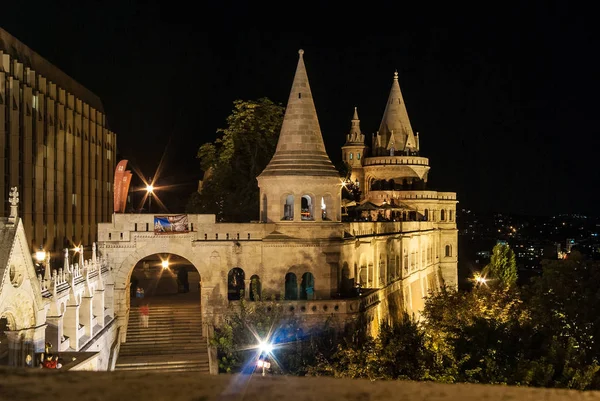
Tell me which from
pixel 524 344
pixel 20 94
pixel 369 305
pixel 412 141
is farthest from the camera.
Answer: pixel 412 141

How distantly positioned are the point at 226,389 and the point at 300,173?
3211 cm

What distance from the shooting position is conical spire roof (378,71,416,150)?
3041 inches

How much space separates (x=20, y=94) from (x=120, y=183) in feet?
34.1

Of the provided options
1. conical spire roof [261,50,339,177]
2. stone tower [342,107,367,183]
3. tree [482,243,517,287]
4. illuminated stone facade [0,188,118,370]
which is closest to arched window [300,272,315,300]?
conical spire roof [261,50,339,177]

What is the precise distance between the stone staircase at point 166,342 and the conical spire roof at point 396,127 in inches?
1592

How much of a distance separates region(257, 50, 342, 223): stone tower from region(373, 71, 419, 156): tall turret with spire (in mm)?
36791

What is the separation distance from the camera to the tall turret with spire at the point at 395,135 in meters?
77.1

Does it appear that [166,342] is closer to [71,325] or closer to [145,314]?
[145,314]

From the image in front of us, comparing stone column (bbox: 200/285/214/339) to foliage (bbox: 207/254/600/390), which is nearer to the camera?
foliage (bbox: 207/254/600/390)

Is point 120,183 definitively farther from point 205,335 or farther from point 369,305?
point 369,305

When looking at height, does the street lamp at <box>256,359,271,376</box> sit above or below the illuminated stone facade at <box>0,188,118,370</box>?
below

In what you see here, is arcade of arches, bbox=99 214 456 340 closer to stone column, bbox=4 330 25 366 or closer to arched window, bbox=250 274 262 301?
arched window, bbox=250 274 262 301

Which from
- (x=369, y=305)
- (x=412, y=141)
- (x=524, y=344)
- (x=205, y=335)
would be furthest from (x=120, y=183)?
(x=412, y=141)

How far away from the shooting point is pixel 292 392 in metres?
7.49
